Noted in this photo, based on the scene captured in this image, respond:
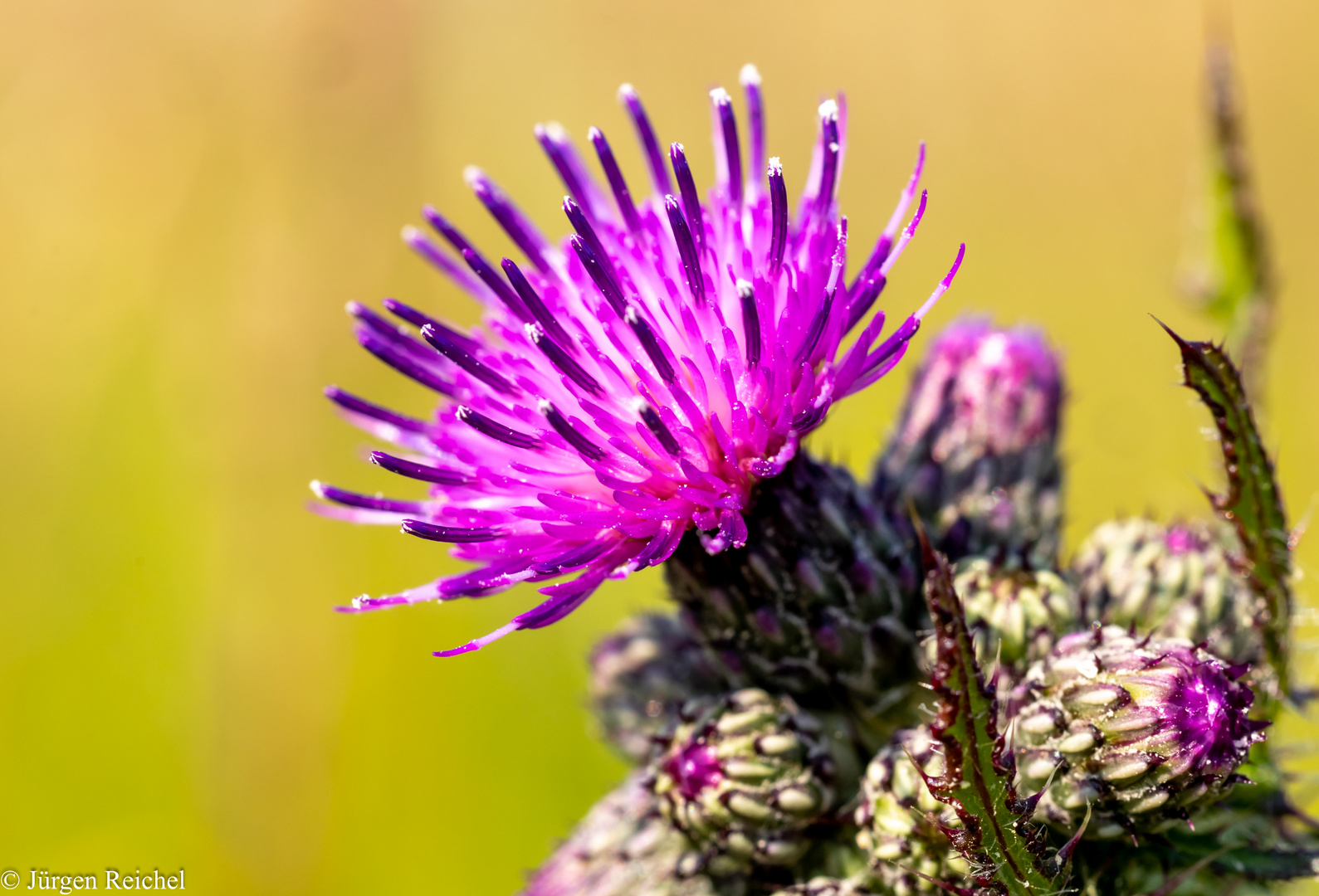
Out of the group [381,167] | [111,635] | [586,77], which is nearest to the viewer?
[111,635]

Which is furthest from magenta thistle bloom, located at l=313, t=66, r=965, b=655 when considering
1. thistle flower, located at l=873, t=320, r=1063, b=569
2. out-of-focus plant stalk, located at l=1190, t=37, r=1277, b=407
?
out-of-focus plant stalk, located at l=1190, t=37, r=1277, b=407

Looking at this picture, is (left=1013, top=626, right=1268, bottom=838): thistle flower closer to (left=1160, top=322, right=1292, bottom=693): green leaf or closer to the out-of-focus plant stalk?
(left=1160, top=322, right=1292, bottom=693): green leaf

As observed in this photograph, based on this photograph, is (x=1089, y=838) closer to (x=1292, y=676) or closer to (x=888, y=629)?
(x=888, y=629)

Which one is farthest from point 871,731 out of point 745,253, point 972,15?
point 972,15

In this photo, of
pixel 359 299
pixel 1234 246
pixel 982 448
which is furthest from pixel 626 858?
pixel 359 299

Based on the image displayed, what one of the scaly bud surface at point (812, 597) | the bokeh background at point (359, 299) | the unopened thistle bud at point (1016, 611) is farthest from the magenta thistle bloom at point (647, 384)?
the bokeh background at point (359, 299)

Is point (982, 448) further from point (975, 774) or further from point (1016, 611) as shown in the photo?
point (975, 774)

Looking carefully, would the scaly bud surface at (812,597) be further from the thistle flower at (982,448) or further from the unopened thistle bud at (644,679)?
the thistle flower at (982,448)
